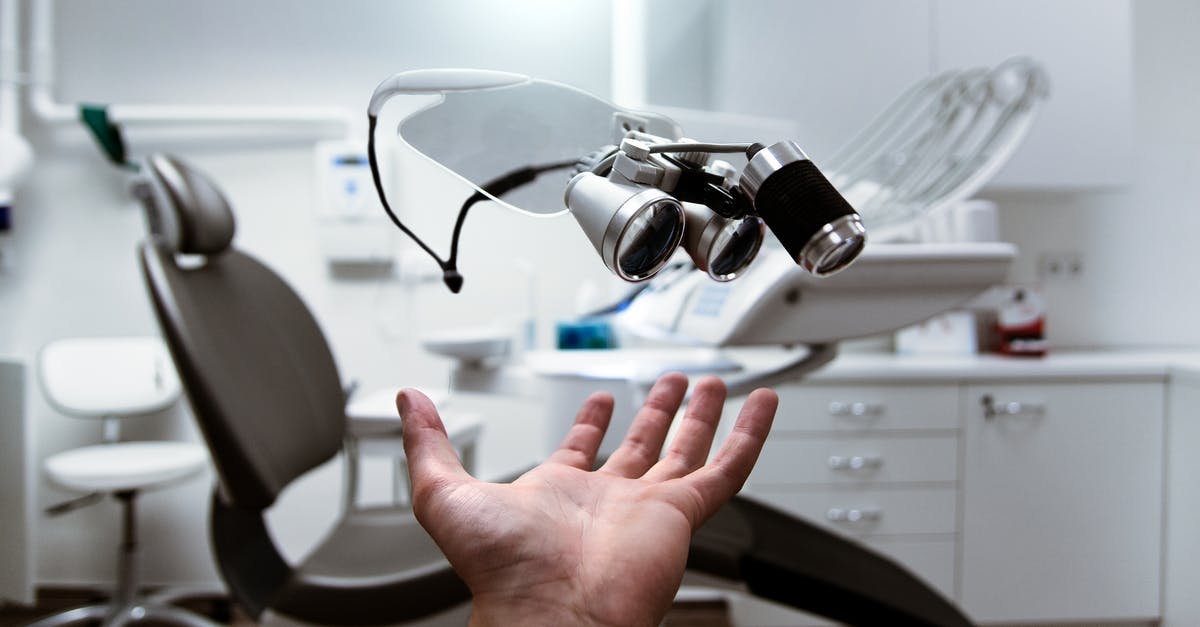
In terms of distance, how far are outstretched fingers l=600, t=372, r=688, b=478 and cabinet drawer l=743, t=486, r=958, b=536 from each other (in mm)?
1419

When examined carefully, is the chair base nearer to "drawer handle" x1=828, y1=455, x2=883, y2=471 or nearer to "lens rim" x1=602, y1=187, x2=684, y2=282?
"drawer handle" x1=828, y1=455, x2=883, y2=471

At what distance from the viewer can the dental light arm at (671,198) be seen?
0.90 ft

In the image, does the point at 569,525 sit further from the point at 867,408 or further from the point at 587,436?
the point at 867,408

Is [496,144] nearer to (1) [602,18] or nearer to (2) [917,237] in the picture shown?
(1) [602,18]

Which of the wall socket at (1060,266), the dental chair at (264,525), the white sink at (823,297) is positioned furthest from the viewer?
the wall socket at (1060,266)

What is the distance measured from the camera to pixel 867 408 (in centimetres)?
184

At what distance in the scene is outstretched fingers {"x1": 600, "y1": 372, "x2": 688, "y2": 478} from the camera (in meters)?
0.44

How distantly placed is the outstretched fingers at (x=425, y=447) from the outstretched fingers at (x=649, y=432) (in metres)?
0.10

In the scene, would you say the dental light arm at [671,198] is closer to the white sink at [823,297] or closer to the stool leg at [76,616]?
the white sink at [823,297]

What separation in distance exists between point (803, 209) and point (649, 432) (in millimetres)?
225

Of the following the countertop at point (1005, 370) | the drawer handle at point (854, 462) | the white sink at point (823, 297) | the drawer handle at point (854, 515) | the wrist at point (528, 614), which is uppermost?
the white sink at point (823, 297)

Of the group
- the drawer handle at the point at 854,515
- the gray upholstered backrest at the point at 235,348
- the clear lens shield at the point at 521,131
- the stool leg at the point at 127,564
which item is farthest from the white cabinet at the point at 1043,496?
the stool leg at the point at 127,564

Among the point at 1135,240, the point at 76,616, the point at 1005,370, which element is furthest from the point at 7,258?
the point at 1135,240

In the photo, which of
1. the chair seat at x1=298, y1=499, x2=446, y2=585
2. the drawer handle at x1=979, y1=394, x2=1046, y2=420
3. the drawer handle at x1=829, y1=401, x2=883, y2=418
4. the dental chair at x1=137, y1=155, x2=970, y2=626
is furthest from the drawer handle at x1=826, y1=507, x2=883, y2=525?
the chair seat at x1=298, y1=499, x2=446, y2=585
